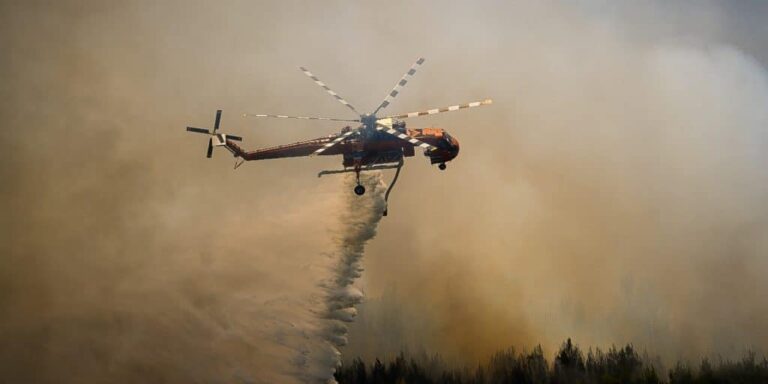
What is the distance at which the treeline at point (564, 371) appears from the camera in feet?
156

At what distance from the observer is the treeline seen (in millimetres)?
47656

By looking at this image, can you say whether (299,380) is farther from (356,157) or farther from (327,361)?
(356,157)

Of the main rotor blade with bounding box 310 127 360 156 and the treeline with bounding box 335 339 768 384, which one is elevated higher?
the main rotor blade with bounding box 310 127 360 156

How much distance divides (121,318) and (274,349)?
19.7 ft

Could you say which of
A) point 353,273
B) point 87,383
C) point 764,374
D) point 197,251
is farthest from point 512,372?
point 87,383

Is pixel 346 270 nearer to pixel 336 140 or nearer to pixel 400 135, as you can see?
pixel 336 140

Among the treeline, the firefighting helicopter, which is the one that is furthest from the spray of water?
the treeline

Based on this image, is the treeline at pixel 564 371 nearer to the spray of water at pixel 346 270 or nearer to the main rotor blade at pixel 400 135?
the spray of water at pixel 346 270

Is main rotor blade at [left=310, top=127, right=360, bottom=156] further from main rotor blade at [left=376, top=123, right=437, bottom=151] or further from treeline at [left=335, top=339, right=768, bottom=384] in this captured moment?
treeline at [left=335, top=339, right=768, bottom=384]

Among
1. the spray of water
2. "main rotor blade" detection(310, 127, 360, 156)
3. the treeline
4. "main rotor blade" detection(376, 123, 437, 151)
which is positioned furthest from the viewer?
the treeline

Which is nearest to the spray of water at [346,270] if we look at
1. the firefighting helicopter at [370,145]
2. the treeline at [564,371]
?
the firefighting helicopter at [370,145]

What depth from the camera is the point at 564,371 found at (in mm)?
48219

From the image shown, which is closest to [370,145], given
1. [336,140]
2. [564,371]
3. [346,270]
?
[336,140]

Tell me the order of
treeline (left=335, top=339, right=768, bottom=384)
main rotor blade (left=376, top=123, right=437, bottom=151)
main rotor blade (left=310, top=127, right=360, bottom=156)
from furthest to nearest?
treeline (left=335, top=339, right=768, bottom=384), main rotor blade (left=310, top=127, right=360, bottom=156), main rotor blade (left=376, top=123, right=437, bottom=151)
